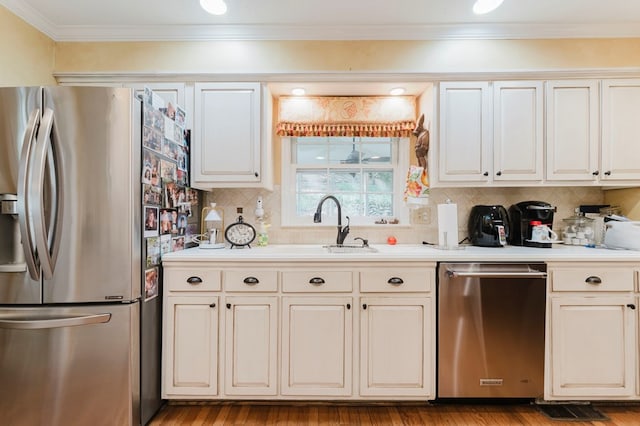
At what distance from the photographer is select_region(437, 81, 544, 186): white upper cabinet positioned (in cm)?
226

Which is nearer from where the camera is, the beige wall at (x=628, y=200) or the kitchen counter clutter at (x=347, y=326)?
the kitchen counter clutter at (x=347, y=326)

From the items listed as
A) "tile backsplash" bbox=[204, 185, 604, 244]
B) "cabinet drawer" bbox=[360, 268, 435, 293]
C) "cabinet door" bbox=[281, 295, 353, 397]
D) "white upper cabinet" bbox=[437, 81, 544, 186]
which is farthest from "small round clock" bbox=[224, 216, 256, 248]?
"white upper cabinet" bbox=[437, 81, 544, 186]

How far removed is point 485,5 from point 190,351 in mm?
2831

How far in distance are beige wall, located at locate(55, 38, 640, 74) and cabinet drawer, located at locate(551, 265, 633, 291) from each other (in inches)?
58.0

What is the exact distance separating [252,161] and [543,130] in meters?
2.12

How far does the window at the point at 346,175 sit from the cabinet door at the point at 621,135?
144 centimetres

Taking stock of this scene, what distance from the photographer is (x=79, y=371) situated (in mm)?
1616

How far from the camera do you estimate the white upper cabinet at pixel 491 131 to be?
2258mm

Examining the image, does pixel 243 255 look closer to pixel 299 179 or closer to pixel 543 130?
pixel 299 179

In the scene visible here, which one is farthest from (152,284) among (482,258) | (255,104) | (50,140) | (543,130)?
(543,130)

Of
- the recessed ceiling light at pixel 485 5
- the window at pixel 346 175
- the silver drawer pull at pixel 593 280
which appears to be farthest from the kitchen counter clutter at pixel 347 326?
the recessed ceiling light at pixel 485 5

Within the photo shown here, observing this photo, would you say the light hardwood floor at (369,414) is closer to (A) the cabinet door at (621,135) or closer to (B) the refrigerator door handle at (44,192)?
(B) the refrigerator door handle at (44,192)

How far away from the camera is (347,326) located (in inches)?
74.7

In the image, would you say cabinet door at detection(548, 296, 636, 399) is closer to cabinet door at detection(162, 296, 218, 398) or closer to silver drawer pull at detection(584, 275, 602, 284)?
silver drawer pull at detection(584, 275, 602, 284)
